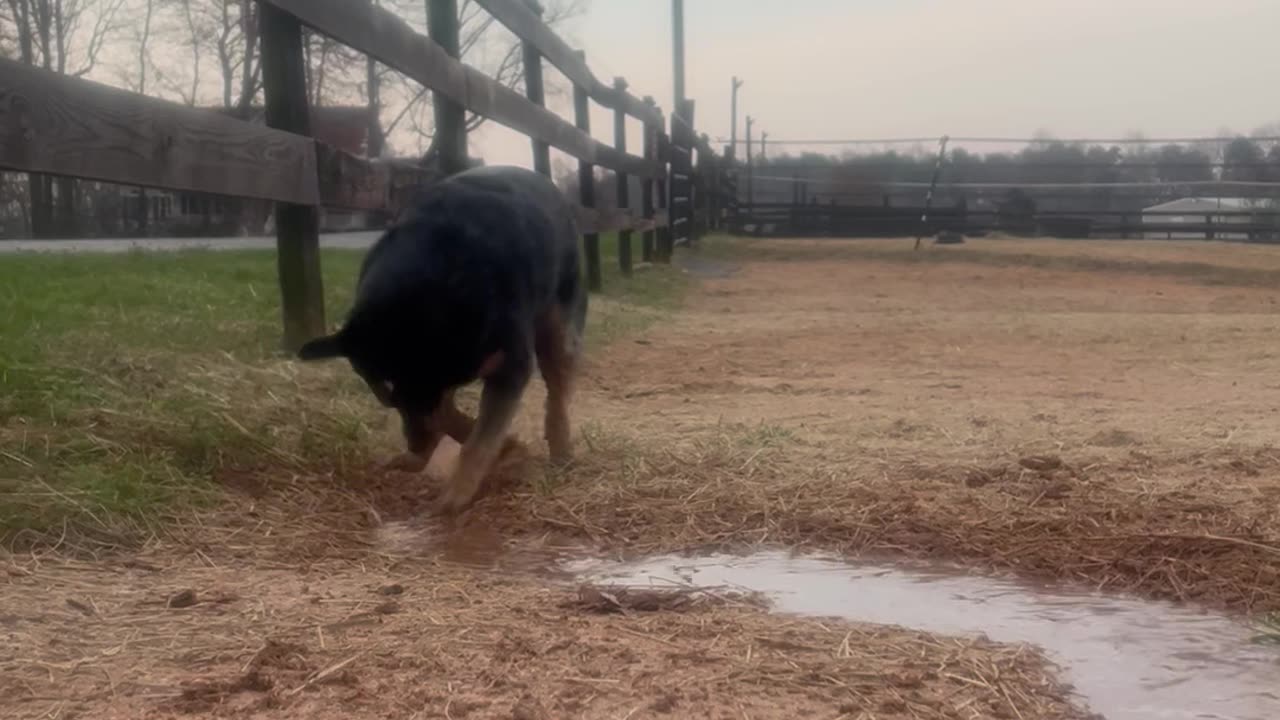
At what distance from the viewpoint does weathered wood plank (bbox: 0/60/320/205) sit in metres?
3.06

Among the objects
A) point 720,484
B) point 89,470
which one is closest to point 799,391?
point 720,484

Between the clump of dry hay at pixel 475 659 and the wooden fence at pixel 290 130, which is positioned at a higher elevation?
the wooden fence at pixel 290 130

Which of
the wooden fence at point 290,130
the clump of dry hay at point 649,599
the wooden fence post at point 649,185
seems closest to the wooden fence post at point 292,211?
the wooden fence at point 290,130

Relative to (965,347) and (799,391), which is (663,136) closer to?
(965,347)

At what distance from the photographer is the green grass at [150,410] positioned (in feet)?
10.4

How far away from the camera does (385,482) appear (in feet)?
12.7

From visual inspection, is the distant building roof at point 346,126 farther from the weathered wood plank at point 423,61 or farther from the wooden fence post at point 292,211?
the wooden fence post at point 292,211

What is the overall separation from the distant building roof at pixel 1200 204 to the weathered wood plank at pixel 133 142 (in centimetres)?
2418

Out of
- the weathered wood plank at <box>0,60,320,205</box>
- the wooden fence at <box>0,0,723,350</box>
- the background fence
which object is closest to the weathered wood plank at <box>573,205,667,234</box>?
the wooden fence at <box>0,0,723,350</box>

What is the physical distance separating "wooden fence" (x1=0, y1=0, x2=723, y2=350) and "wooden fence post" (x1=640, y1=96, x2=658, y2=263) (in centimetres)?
532

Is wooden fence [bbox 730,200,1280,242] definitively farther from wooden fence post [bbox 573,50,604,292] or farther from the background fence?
wooden fence post [bbox 573,50,604,292]

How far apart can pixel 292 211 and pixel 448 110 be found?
1.69 m

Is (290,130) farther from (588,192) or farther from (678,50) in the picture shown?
(678,50)

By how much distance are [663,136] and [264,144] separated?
475 inches
